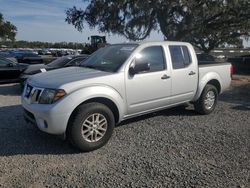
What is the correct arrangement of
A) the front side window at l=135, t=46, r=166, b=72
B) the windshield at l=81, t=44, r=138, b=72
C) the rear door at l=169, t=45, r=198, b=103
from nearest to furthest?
the windshield at l=81, t=44, r=138, b=72
the front side window at l=135, t=46, r=166, b=72
the rear door at l=169, t=45, r=198, b=103

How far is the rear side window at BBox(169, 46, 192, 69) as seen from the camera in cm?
653

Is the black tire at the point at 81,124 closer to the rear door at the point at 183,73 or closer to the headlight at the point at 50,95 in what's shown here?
the headlight at the point at 50,95

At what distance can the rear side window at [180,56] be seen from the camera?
6531 millimetres

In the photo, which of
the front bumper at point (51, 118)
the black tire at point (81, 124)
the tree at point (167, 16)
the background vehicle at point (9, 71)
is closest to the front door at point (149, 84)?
the black tire at point (81, 124)

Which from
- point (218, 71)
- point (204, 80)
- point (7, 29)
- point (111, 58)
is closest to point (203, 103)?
point (204, 80)

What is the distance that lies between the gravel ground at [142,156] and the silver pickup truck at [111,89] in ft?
1.38

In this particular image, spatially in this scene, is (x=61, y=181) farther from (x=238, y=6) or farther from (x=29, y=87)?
(x=238, y=6)

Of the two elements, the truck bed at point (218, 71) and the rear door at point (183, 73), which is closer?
the rear door at point (183, 73)

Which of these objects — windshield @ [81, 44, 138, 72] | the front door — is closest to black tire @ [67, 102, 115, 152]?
the front door

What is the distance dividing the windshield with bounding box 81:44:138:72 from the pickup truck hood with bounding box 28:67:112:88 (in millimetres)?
259

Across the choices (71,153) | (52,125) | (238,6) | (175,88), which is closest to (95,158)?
(71,153)

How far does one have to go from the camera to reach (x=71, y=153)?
496cm

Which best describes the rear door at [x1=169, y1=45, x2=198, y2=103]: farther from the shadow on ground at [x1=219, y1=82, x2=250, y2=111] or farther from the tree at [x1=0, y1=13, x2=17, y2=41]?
the tree at [x1=0, y1=13, x2=17, y2=41]

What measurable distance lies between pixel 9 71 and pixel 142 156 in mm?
10068
